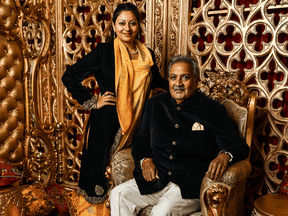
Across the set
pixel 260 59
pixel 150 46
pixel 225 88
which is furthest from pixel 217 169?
pixel 150 46

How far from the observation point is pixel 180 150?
2.26 metres

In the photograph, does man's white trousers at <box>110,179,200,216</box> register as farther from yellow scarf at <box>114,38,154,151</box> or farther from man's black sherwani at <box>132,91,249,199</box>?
yellow scarf at <box>114,38,154,151</box>

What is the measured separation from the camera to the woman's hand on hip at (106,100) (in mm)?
2649

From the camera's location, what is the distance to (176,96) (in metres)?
2.32

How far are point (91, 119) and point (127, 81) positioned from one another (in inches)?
19.3

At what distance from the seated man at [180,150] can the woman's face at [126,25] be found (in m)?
0.51

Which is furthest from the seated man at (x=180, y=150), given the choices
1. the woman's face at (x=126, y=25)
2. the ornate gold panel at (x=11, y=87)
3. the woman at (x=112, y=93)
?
the ornate gold panel at (x=11, y=87)

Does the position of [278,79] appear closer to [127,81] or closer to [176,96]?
[176,96]

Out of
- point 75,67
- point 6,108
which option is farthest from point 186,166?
point 6,108

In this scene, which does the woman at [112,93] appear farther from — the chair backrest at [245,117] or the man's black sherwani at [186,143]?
the chair backrest at [245,117]

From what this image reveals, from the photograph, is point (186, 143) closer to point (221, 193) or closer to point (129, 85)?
point (221, 193)

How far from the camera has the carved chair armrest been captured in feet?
7.99

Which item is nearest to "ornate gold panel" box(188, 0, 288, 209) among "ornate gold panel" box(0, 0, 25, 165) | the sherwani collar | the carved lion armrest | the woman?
the sherwani collar

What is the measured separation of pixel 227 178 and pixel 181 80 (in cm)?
78
